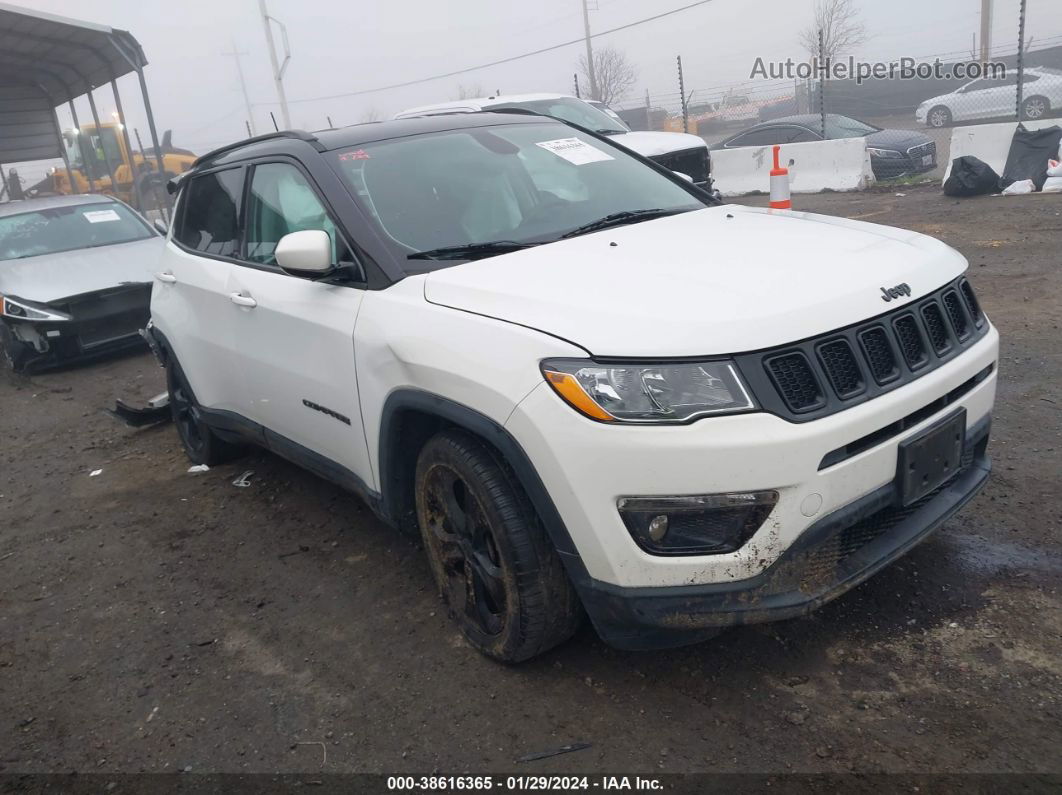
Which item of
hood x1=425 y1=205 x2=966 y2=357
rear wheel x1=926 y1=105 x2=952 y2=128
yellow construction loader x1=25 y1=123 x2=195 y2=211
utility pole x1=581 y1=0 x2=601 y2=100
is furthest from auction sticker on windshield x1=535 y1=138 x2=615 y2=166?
utility pole x1=581 y1=0 x2=601 y2=100

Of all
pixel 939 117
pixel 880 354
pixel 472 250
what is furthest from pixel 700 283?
pixel 939 117

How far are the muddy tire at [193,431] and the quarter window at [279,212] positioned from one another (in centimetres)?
130

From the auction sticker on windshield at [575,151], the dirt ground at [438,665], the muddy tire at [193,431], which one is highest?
the auction sticker on windshield at [575,151]

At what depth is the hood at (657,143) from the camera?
9.90 meters

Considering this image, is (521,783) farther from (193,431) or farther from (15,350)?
(15,350)

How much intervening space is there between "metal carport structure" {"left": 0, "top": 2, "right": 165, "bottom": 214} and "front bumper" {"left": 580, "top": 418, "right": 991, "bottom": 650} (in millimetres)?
12602

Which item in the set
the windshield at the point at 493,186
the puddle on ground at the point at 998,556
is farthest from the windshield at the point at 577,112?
the puddle on ground at the point at 998,556

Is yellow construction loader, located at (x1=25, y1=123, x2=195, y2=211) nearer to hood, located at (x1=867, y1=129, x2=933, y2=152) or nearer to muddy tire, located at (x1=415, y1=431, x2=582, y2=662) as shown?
hood, located at (x1=867, y1=129, x2=933, y2=152)

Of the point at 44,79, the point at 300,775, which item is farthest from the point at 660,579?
the point at 44,79

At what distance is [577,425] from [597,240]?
3.50 feet

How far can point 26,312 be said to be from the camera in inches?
305

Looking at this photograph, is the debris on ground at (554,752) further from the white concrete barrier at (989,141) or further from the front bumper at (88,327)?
the white concrete barrier at (989,141)

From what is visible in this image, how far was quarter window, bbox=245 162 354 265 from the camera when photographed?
3.39 meters

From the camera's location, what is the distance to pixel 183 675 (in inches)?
125
